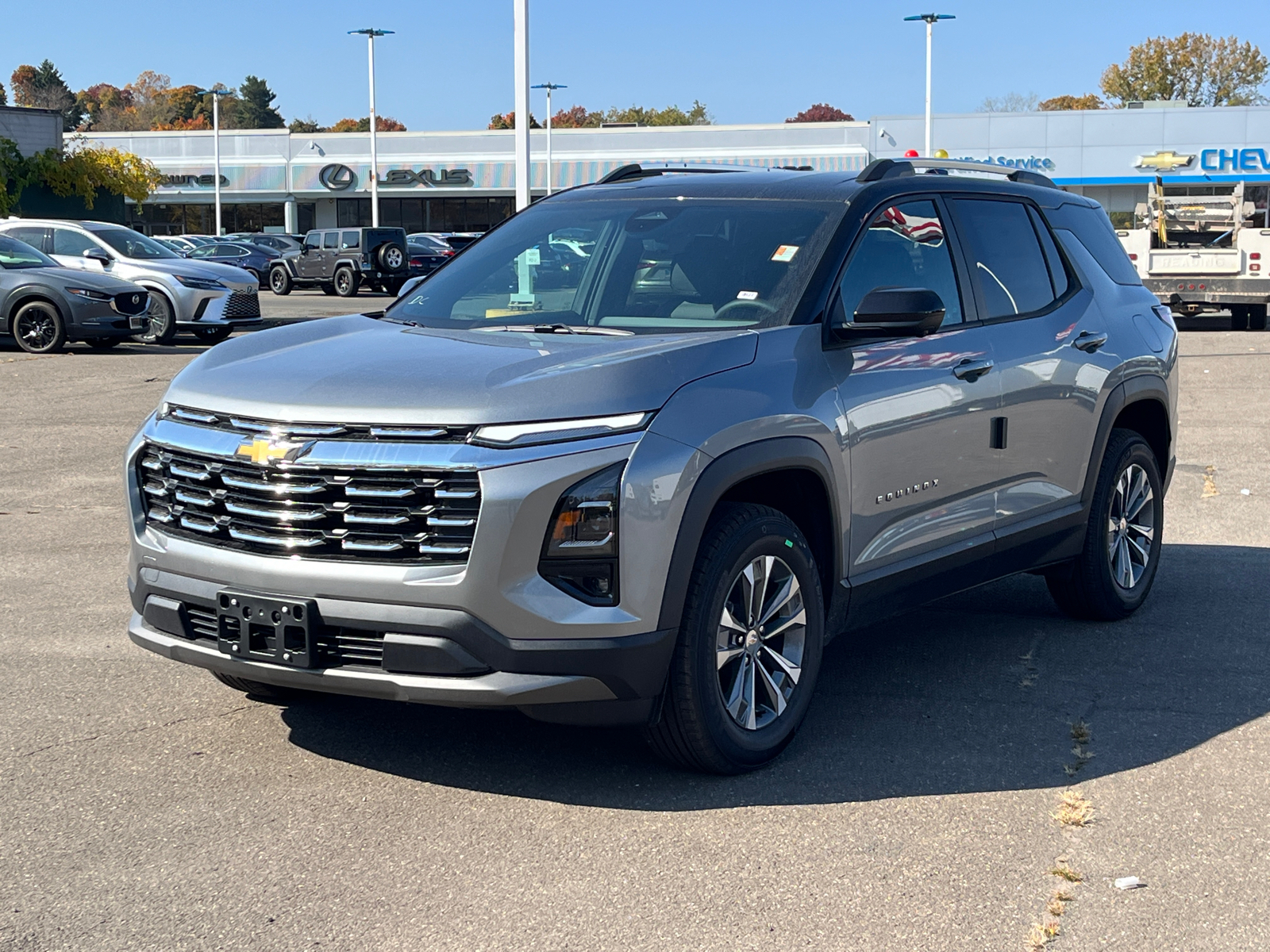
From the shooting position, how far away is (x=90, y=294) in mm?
19219

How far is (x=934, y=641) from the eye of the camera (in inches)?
250

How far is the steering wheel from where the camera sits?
496 cm

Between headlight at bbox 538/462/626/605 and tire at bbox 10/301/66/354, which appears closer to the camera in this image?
headlight at bbox 538/462/626/605

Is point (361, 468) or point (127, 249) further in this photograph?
point (127, 249)

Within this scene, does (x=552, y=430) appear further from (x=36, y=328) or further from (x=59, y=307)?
(x=36, y=328)

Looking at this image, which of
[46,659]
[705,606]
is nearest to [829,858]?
[705,606]


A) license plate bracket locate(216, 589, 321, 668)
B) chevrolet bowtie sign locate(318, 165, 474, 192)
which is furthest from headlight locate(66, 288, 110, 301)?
chevrolet bowtie sign locate(318, 165, 474, 192)

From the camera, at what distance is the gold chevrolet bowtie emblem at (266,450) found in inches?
163

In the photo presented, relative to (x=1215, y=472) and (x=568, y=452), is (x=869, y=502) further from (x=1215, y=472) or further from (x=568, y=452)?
(x=1215, y=472)

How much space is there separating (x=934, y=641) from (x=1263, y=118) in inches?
2224

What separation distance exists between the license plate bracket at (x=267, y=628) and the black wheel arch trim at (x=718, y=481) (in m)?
0.97

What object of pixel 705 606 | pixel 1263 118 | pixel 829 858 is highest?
pixel 1263 118

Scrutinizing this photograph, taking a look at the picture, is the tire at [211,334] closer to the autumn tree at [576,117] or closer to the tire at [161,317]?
the tire at [161,317]

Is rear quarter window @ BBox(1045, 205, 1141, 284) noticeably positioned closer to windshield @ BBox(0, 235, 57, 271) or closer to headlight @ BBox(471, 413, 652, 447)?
headlight @ BBox(471, 413, 652, 447)
